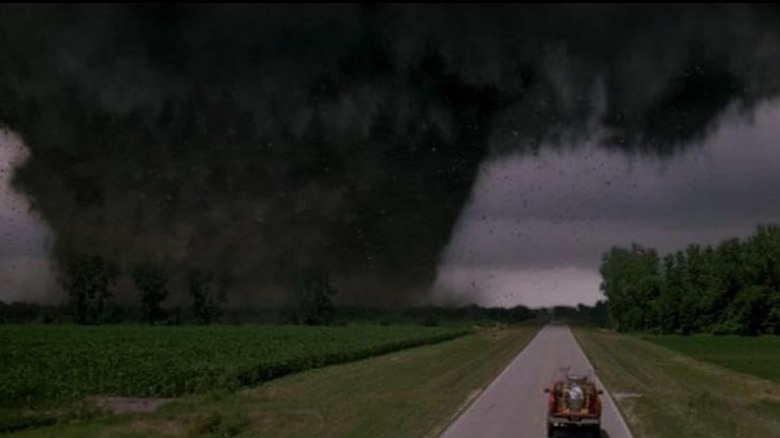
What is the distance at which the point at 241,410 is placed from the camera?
130 feet

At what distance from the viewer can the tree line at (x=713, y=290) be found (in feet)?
471

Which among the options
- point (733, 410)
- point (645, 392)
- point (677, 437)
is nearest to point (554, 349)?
point (645, 392)

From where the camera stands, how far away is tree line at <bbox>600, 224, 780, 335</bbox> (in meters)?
144

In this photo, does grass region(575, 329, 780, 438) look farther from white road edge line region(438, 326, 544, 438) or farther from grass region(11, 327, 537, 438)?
grass region(11, 327, 537, 438)

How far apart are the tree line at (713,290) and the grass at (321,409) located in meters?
88.9

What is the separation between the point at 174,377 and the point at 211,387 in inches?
77.8

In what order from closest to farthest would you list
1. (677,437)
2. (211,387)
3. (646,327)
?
(677,437)
(211,387)
(646,327)

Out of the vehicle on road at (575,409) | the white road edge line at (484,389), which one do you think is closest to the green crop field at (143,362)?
the white road edge line at (484,389)

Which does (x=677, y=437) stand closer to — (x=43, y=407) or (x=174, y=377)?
(x=43, y=407)

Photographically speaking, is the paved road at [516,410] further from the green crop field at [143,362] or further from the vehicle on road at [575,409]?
the green crop field at [143,362]

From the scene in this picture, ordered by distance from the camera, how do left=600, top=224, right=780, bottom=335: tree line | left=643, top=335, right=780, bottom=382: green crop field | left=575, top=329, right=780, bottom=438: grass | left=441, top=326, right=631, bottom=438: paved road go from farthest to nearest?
left=600, top=224, right=780, bottom=335: tree line → left=643, top=335, right=780, bottom=382: green crop field → left=575, top=329, right=780, bottom=438: grass → left=441, top=326, right=631, bottom=438: paved road

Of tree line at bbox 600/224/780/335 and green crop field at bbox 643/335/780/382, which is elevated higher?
tree line at bbox 600/224/780/335

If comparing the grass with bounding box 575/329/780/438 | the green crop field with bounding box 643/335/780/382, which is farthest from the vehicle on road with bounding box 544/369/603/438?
the green crop field with bounding box 643/335/780/382

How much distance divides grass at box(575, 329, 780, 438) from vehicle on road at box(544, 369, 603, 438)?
2682 mm
